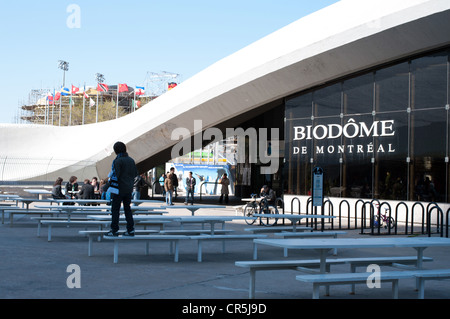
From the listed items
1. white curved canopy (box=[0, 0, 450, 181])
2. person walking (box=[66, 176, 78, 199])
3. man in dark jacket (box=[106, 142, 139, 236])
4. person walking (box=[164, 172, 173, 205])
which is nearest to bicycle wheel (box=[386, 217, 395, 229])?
white curved canopy (box=[0, 0, 450, 181])

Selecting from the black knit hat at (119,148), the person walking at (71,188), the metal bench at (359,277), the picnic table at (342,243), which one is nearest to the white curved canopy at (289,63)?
the person walking at (71,188)

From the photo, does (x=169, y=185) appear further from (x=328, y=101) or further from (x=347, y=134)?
(x=347, y=134)

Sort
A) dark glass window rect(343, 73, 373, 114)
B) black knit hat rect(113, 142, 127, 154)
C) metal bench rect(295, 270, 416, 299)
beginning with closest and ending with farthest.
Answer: metal bench rect(295, 270, 416, 299) < black knit hat rect(113, 142, 127, 154) < dark glass window rect(343, 73, 373, 114)

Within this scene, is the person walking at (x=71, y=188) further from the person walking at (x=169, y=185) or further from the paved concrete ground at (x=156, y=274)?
the paved concrete ground at (x=156, y=274)

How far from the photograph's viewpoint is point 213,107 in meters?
24.6

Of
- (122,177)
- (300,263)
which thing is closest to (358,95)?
(122,177)

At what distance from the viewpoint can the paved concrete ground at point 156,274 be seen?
7145mm

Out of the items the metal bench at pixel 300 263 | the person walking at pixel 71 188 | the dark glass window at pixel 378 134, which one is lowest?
the metal bench at pixel 300 263

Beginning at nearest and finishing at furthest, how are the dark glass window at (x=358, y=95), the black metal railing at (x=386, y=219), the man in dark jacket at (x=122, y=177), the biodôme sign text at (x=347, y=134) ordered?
the man in dark jacket at (x=122, y=177) → the black metal railing at (x=386, y=219) → the biodôme sign text at (x=347, y=134) → the dark glass window at (x=358, y=95)

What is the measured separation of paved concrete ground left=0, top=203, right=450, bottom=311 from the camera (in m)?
7.14

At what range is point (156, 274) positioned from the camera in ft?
28.6

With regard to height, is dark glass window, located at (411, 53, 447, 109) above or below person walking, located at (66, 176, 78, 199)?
above

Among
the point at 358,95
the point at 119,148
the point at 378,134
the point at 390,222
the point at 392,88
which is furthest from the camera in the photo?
the point at 358,95

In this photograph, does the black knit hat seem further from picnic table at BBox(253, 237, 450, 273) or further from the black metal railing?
the black metal railing
